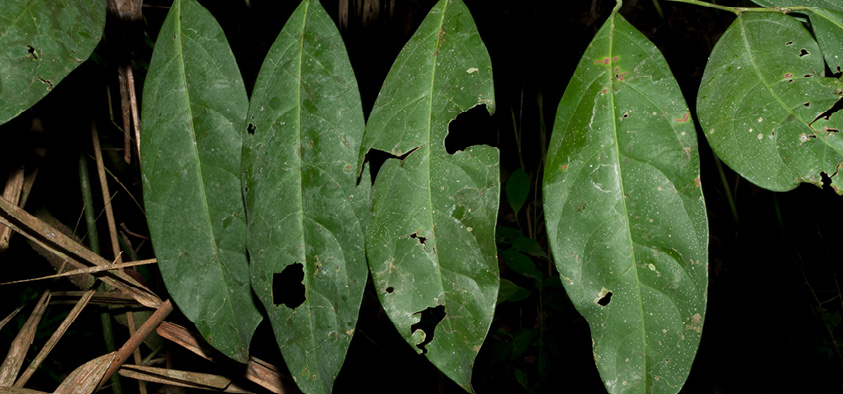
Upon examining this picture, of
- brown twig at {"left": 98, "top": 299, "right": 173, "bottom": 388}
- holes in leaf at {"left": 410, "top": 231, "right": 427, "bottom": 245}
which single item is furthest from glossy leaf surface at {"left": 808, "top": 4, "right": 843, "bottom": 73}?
brown twig at {"left": 98, "top": 299, "right": 173, "bottom": 388}

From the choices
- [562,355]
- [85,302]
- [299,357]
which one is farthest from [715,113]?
[562,355]

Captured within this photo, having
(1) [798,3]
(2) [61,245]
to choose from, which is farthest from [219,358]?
(1) [798,3]

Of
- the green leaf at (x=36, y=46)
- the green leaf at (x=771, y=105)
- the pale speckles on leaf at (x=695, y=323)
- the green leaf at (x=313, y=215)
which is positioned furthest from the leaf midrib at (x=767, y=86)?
the green leaf at (x=36, y=46)

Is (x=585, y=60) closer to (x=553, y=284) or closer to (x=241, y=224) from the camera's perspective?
(x=241, y=224)

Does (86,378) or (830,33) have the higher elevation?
(830,33)

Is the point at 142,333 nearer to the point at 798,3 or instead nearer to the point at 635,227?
the point at 635,227

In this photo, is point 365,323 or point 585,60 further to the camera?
point 365,323

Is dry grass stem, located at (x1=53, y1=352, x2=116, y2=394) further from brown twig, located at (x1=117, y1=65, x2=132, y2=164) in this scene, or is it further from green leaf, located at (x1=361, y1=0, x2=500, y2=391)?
green leaf, located at (x1=361, y1=0, x2=500, y2=391)
